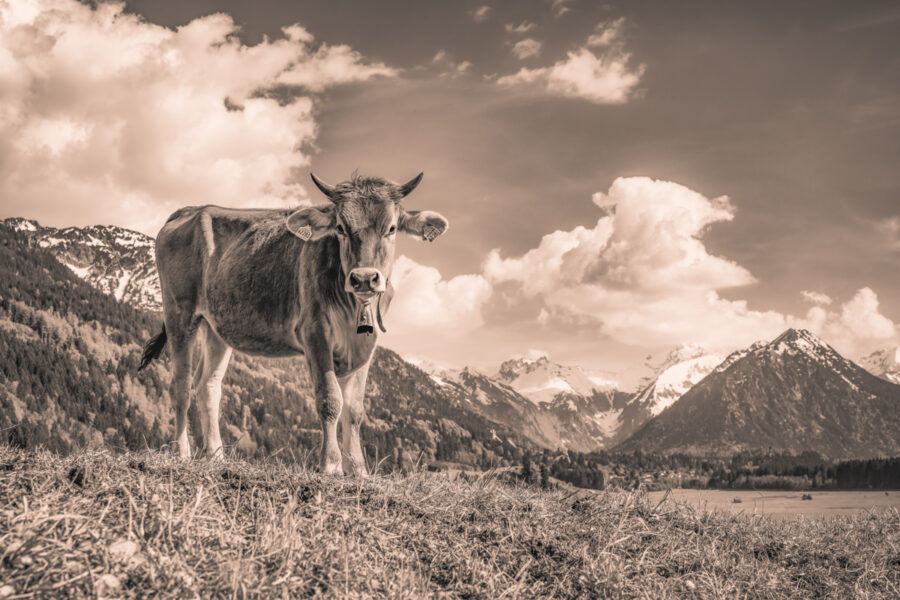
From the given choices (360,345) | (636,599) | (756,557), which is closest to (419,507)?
(636,599)

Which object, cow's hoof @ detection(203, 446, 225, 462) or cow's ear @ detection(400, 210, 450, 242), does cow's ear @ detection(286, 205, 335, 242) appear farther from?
cow's hoof @ detection(203, 446, 225, 462)

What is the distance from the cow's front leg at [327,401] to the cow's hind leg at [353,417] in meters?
0.43

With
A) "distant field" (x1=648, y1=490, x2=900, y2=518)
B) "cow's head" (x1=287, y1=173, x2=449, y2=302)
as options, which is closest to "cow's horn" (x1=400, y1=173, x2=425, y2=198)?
"cow's head" (x1=287, y1=173, x2=449, y2=302)

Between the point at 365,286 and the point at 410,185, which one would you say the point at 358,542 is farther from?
the point at 410,185

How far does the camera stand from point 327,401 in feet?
29.8

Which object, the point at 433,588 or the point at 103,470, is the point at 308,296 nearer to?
the point at 103,470

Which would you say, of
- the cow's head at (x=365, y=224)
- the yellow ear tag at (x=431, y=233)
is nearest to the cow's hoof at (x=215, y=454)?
the cow's head at (x=365, y=224)

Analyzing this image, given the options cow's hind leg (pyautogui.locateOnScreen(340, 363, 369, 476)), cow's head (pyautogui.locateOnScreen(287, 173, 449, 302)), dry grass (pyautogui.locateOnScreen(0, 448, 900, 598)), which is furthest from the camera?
cow's hind leg (pyautogui.locateOnScreen(340, 363, 369, 476))

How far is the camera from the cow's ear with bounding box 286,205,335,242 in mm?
9906

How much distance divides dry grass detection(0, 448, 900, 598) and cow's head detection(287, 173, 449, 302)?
2.48 meters

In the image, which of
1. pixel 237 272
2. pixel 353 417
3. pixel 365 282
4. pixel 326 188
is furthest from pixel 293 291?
pixel 365 282

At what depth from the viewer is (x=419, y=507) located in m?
6.71

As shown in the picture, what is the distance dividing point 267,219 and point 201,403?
333 cm

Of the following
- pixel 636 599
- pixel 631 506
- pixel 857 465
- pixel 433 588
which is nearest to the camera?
pixel 433 588
